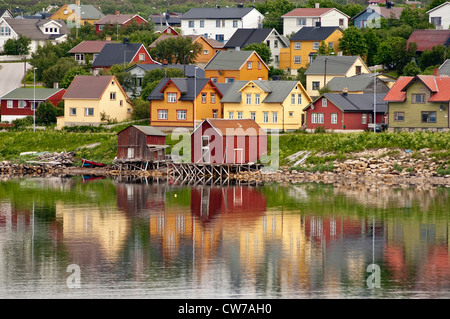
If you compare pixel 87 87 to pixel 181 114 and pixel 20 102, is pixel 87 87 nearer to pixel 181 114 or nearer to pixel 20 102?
pixel 20 102

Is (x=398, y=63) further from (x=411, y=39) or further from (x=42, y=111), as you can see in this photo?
(x=42, y=111)

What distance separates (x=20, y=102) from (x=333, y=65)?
1195 inches

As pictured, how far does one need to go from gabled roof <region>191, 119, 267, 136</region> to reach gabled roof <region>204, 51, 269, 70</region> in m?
23.9

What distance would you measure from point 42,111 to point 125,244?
155 feet

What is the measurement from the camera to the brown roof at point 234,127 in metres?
66.6

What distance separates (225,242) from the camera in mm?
40875

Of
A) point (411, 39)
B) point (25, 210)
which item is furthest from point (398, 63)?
point (25, 210)

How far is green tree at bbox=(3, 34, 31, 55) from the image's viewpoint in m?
117

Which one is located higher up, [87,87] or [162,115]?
[87,87]

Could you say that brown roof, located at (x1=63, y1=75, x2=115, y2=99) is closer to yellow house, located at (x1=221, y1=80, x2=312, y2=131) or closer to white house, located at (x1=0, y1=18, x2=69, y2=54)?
yellow house, located at (x1=221, y1=80, x2=312, y2=131)

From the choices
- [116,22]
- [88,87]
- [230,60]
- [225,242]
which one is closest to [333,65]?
[230,60]

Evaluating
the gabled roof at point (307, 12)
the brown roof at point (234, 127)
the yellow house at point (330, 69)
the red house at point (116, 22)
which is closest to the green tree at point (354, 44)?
the yellow house at point (330, 69)

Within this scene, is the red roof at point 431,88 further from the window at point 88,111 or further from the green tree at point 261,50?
the green tree at point 261,50

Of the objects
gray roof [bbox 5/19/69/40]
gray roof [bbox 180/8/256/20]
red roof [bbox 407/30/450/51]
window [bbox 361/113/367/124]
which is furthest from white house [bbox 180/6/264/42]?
window [bbox 361/113/367/124]
